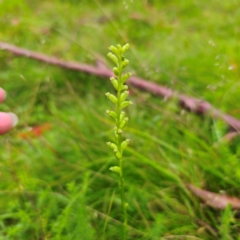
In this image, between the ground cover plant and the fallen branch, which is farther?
the fallen branch

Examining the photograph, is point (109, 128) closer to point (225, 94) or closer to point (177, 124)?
point (177, 124)

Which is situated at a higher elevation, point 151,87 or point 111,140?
point 151,87

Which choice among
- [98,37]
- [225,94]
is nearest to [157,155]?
[225,94]

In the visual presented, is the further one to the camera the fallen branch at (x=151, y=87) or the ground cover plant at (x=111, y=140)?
the fallen branch at (x=151, y=87)

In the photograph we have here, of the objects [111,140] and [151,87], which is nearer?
[111,140]
